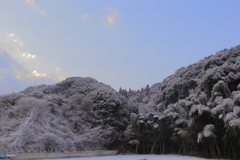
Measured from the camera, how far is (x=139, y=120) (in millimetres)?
18578

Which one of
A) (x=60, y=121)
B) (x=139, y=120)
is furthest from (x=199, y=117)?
(x=60, y=121)

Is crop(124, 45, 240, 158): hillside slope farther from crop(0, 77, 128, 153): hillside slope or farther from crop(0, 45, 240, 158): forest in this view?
crop(0, 77, 128, 153): hillside slope

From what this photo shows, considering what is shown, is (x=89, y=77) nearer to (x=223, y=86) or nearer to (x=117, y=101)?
(x=117, y=101)

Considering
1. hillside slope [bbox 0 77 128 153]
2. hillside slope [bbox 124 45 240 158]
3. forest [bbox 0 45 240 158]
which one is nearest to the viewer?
hillside slope [bbox 124 45 240 158]

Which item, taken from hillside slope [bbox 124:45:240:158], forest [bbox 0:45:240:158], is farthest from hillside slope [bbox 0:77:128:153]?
hillside slope [bbox 124:45:240:158]

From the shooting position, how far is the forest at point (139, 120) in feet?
38.8

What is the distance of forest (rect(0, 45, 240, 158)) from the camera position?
11.8 m

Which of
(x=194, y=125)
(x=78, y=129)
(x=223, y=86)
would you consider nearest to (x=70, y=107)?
(x=78, y=129)


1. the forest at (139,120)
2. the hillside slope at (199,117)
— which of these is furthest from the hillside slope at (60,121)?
the hillside slope at (199,117)

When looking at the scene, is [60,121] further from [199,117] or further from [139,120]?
[199,117]

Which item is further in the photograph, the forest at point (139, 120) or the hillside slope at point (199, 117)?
the forest at point (139, 120)

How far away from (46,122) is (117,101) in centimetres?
Result: 907

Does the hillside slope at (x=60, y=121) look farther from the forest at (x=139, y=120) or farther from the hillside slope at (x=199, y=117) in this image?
the hillside slope at (x=199, y=117)

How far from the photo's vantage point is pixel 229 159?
1154 cm
